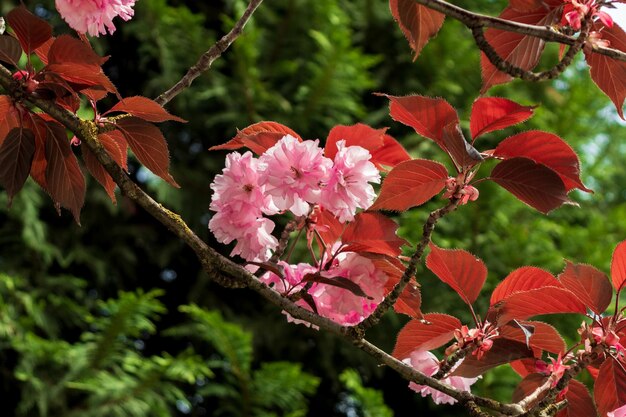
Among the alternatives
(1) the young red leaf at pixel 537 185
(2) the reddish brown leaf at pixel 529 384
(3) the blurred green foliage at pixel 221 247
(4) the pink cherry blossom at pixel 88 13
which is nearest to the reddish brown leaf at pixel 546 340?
(2) the reddish brown leaf at pixel 529 384

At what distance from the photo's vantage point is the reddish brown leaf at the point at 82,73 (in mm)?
748

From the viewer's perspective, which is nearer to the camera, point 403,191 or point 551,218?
point 403,191

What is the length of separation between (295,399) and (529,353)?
217 centimetres

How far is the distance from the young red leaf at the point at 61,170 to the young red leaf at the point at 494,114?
1.23 feet

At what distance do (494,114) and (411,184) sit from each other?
0.10 m

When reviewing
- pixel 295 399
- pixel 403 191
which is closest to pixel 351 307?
pixel 403 191

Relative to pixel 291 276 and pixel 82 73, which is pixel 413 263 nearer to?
A: pixel 291 276

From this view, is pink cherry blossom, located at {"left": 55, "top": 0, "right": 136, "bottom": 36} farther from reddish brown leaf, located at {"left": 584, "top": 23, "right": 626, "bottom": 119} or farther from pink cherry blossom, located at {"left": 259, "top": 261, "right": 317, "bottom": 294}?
reddish brown leaf, located at {"left": 584, "top": 23, "right": 626, "bottom": 119}

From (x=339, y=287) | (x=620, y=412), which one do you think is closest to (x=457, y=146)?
(x=339, y=287)

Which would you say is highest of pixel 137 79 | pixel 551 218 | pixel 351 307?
pixel 351 307

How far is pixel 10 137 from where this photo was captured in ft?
2.56

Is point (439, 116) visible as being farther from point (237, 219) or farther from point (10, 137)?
point (10, 137)

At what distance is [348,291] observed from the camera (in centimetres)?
78

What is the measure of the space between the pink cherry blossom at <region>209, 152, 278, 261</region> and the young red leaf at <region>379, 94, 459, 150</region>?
0.14m
